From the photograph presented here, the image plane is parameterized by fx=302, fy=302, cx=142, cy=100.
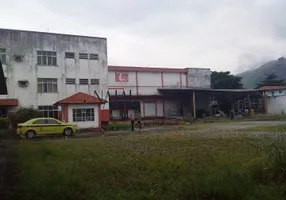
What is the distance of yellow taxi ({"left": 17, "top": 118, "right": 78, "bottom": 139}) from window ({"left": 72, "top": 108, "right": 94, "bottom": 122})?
4.10 m

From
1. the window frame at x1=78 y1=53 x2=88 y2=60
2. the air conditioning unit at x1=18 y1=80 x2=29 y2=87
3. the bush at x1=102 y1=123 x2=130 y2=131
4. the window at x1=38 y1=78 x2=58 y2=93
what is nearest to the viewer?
the bush at x1=102 y1=123 x2=130 y2=131

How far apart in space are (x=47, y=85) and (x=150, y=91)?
43.5ft

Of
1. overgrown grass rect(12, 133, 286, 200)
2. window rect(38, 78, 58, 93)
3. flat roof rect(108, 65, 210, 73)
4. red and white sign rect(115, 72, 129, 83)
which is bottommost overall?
overgrown grass rect(12, 133, 286, 200)

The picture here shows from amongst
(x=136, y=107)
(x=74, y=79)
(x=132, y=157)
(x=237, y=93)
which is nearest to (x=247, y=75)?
(x=237, y=93)

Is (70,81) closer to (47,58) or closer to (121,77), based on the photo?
(47,58)

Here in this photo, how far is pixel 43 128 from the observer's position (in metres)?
18.5

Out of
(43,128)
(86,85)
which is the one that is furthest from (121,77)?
(43,128)

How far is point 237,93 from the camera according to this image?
38.7 m

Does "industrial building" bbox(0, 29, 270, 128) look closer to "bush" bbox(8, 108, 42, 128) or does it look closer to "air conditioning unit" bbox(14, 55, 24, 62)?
"air conditioning unit" bbox(14, 55, 24, 62)

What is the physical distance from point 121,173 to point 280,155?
10.7 feet

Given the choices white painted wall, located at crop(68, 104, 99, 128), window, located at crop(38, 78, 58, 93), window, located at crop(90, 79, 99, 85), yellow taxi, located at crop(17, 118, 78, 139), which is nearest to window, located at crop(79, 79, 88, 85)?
window, located at crop(90, 79, 99, 85)

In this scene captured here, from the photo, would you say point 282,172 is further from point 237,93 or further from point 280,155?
point 237,93

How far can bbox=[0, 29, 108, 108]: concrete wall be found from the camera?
1091 inches

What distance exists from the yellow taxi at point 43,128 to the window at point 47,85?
35.7ft
